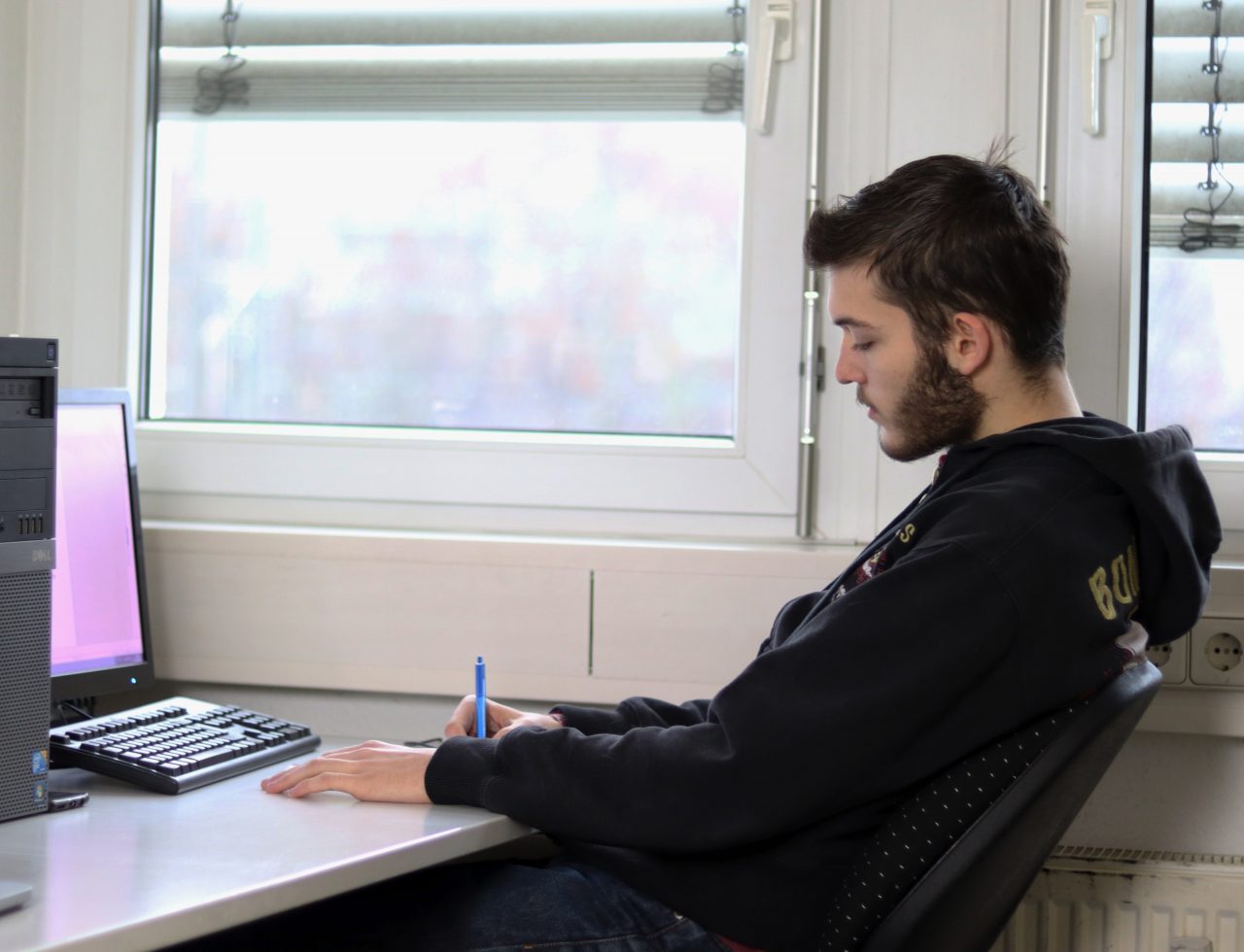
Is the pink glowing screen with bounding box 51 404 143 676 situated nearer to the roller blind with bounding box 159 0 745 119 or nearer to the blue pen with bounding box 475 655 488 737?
the blue pen with bounding box 475 655 488 737

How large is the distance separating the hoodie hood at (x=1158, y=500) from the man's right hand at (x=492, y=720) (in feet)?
1.91

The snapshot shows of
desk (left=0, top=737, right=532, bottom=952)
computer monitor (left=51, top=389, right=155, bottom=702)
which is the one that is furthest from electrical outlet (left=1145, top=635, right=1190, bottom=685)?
computer monitor (left=51, top=389, right=155, bottom=702)

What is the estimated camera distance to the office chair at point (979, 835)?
103 cm

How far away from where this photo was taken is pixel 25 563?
1.24 m

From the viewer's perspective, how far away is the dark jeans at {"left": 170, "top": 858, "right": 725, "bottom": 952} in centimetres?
121

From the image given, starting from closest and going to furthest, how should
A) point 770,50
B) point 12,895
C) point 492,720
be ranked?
1. point 12,895
2. point 492,720
3. point 770,50

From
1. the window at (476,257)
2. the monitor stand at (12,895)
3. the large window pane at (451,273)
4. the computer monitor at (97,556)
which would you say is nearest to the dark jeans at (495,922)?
the monitor stand at (12,895)

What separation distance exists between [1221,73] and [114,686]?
1.70 metres

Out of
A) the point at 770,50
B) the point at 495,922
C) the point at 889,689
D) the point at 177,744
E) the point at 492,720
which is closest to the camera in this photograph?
the point at 889,689

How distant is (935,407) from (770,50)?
747 millimetres

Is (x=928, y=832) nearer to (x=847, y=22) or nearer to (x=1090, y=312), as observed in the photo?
(x=1090, y=312)

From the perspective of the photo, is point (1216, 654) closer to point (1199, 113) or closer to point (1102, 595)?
point (1102, 595)

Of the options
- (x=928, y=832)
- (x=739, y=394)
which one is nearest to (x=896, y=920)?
(x=928, y=832)

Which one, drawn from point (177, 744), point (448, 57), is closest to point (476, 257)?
point (448, 57)
